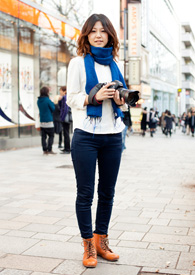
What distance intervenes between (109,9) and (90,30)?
24.7 meters

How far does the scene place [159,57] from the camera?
4919 cm

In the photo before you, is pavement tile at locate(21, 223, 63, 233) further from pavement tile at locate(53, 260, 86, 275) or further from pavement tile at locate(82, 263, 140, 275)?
pavement tile at locate(82, 263, 140, 275)

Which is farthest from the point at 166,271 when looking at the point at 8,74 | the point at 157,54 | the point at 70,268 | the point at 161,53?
the point at 161,53

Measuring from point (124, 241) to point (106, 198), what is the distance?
772mm

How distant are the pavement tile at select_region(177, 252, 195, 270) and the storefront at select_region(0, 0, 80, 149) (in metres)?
10.7

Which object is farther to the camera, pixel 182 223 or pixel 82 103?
pixel 182 223

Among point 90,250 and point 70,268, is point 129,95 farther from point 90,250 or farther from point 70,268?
point 70,268

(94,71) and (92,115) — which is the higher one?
(94,71)

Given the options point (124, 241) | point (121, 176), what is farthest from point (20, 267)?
point (121, 176)

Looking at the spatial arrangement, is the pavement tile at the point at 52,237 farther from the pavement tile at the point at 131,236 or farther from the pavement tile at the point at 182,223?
the pavement tile at the point at 182,223

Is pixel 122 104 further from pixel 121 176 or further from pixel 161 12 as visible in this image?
pixel 161 12

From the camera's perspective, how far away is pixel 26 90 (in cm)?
1599

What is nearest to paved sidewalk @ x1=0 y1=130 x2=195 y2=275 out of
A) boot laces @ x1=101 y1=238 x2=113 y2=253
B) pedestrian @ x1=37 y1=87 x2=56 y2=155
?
boot laces @ x1=101 y1=238 x2=113 y2=253

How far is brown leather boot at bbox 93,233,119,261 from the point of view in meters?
3.80
